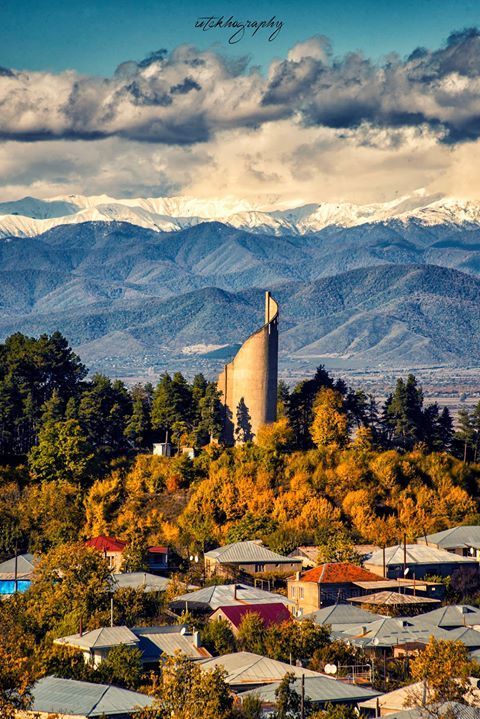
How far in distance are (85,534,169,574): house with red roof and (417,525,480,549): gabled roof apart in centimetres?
1448

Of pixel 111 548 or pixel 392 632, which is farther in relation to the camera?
pixel 111 548

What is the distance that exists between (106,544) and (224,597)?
1387cm

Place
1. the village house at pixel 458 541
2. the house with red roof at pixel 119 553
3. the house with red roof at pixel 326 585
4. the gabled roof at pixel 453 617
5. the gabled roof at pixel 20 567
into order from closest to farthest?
1. the gabled roof at pixel 453 617
2. the house with red roof at pixel 326 585
3. the gabled roof at pixel 20 567
4. the house with red roof at pixel 119 553
5. the village house at pixel 458 541

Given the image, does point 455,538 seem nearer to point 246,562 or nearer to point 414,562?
→ point 414,562

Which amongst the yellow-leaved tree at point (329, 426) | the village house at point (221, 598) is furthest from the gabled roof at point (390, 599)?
the yellow-leaved tree at point (329, 426)

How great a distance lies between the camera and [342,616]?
68562 mm

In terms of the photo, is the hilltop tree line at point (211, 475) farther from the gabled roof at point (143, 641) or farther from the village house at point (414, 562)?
the gabled roof at point (143, 641)

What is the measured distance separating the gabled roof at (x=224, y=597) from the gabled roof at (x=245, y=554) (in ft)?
22.2

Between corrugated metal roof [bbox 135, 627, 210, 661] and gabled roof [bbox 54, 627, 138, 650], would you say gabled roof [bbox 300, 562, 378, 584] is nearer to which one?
corrugated metal roof [bbox 135, 627, 210, 661]

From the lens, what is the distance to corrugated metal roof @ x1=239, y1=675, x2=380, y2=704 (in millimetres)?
51625

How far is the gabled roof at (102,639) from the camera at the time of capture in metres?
59.5

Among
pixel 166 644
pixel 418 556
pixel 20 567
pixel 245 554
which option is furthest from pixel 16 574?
pixel 418 556

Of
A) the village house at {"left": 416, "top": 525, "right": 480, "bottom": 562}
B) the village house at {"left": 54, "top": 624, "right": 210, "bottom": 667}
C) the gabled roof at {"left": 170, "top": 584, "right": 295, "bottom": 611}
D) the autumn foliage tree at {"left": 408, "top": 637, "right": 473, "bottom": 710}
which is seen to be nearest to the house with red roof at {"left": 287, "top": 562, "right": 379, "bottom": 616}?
the gabled roof at {"left": 170, "top": 584, "right": 295, "bottom": 611}

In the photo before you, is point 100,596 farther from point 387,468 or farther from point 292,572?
point 387,468
